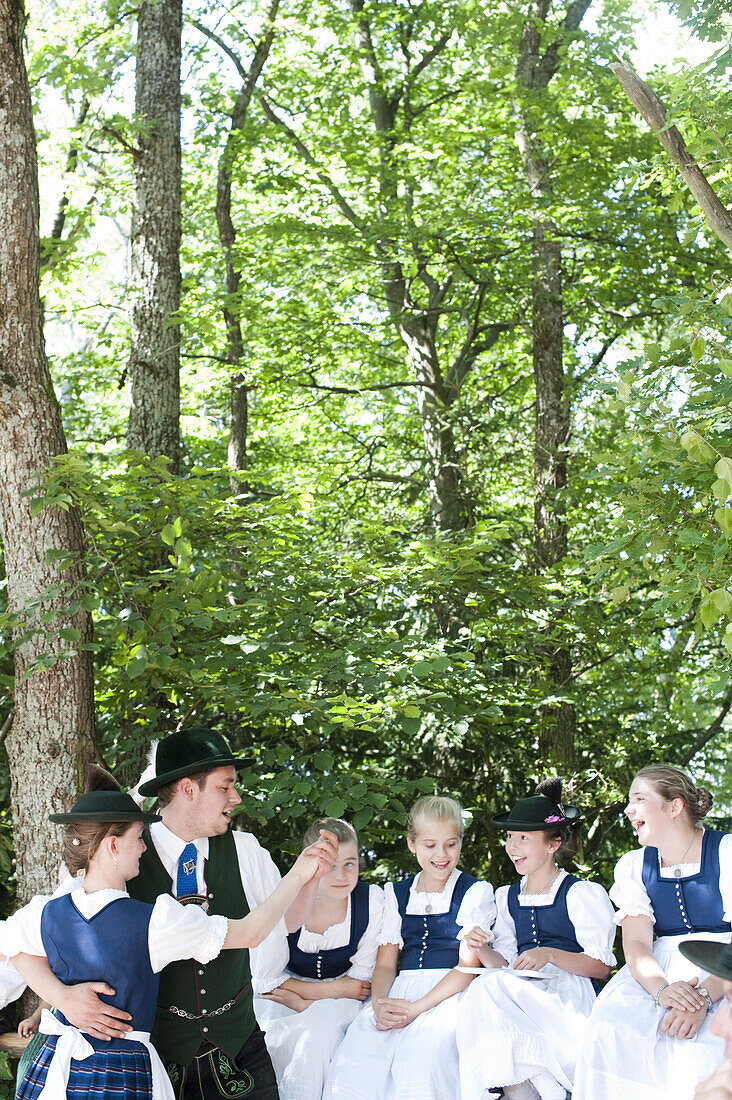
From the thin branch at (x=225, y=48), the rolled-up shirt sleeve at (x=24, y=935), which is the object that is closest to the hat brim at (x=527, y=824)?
the rolled-up shirt sleeve at (x=24, y=935)

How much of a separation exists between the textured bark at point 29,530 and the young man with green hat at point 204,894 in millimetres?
1130

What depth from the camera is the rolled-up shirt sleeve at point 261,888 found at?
3.18 m

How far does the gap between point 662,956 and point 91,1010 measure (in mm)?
1894

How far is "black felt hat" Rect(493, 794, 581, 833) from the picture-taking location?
3.72 metres

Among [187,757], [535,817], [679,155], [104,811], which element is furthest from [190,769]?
[679,155]

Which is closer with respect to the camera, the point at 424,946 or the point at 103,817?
the point at 103,817

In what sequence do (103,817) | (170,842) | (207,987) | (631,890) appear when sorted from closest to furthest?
(103,817) < (207,987) < (170,842) < (631,890)

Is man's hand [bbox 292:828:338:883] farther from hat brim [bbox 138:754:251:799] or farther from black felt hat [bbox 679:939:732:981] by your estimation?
black felt hat [bbox 679:939:732:981]

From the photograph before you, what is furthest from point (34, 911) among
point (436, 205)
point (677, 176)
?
point (436, 205)

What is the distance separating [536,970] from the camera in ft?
11.7

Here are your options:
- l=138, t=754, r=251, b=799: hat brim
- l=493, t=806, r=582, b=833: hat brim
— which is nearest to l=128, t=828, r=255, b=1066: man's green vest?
l=138, t=754, r=251, b=799: hat brim

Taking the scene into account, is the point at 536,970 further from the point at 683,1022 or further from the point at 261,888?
the point at 261,888

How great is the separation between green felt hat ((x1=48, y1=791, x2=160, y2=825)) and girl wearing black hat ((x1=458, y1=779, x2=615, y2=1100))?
1391mm

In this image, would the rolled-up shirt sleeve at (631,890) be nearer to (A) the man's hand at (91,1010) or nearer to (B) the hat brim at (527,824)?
(B) the hat brim at (527,824)
